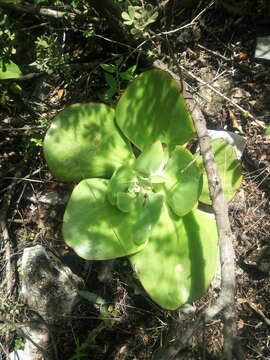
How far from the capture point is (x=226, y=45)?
200 cm

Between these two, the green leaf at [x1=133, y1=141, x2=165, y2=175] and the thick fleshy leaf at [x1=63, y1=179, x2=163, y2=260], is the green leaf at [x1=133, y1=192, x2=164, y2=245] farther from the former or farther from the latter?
the green leaf at [x1=133, y1=141, x2=165, y2=175]

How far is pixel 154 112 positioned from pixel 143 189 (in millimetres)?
338

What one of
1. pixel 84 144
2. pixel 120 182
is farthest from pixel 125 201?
pixel 84 144

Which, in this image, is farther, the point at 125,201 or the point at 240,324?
the point at 240,324

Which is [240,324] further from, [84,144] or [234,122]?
[84,144]

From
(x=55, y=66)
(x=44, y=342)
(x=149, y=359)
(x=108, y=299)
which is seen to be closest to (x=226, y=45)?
(x=55, y=66)

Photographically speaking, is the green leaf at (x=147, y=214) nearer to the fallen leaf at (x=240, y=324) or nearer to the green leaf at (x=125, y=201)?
the green leaf at (x=125, y=201)

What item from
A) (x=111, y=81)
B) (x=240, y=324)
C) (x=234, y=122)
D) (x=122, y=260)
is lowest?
(x=240, y=324)

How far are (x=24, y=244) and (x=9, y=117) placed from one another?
65cm

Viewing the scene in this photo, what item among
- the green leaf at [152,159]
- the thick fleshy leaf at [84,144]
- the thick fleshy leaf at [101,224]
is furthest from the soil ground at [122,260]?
the green leaf at [152,159]

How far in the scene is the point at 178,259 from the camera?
5.07ft

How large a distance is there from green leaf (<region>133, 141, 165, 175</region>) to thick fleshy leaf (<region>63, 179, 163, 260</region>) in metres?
0.13

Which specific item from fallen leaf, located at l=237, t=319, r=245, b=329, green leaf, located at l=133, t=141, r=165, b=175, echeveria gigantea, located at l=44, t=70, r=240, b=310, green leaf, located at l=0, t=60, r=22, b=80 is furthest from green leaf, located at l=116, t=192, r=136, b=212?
fallen leaf, located at l=237, t=319, r=245, b=329

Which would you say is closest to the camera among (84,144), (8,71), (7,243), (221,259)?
(221,259)
